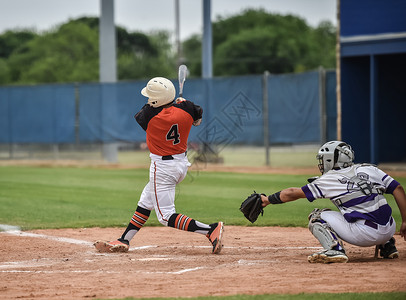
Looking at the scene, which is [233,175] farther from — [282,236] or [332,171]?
[332,171]

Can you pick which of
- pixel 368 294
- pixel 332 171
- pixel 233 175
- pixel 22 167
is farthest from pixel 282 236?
pixel 22 167

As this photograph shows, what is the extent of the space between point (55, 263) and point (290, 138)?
1415 cm

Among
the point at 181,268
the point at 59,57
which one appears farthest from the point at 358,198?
the point at 59,57

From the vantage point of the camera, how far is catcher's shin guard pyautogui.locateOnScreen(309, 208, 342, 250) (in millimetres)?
6776

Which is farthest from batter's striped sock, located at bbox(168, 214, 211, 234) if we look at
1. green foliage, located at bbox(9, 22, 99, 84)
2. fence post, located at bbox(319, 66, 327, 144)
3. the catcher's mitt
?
green foliage, located at bbox(9, 22, 99, 84)

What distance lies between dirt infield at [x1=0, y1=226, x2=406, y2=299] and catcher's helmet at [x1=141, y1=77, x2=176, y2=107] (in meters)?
1.71

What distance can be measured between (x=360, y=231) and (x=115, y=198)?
7.67 m

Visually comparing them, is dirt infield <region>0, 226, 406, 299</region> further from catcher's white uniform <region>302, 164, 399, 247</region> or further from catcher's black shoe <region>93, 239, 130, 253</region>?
catcher's white uniform <region>302, 164, 399, 247</region>

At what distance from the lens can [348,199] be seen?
22.2 ft

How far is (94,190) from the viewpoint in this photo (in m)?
15.2

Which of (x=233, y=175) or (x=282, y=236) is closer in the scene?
(x=282, y=236)

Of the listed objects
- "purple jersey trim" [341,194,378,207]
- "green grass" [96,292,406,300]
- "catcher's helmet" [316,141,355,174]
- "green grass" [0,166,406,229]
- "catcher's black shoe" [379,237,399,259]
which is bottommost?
"green grass" [0,166,406,229]

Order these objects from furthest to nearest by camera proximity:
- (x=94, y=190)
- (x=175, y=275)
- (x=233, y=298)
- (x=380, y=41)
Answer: (x=380, y=41) → (x=94, y=190) → (x=175, y=275) → (x=233, y=298)

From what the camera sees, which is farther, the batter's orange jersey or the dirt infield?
the batter's orange jersey
